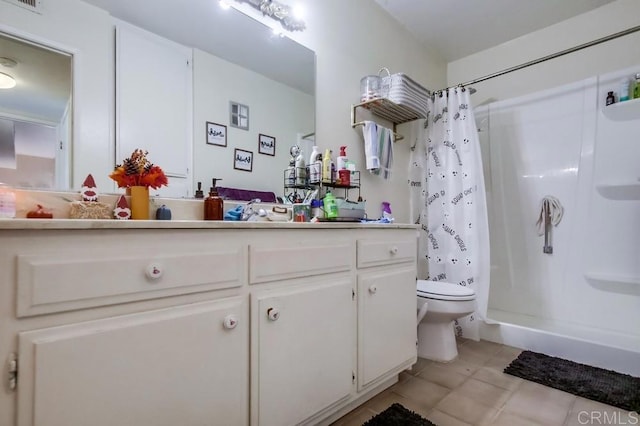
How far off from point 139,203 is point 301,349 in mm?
757

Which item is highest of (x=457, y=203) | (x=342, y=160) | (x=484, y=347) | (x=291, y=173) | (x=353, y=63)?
(x=353, y=63)

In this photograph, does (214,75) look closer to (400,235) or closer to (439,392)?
(400,235)

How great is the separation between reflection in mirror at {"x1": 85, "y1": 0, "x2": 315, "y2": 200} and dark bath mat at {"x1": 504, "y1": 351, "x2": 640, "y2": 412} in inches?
66.9

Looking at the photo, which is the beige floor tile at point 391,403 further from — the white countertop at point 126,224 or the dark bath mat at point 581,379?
the white countertop at point 126,224

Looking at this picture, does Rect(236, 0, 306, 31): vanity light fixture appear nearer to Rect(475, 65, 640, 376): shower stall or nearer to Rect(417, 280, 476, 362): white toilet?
Rect(417, 280, 476, 362): white toilet

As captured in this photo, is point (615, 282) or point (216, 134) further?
point (615, 282)

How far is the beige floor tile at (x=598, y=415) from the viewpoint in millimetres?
1305

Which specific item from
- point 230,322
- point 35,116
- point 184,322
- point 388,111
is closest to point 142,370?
point 184,322

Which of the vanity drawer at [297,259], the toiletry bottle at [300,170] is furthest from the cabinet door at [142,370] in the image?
the toiletry bottle at [300,170]

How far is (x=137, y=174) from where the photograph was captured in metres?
1.12

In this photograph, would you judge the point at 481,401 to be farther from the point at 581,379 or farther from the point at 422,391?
the point at 581,379

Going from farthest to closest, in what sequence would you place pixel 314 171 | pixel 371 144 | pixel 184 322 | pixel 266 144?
pixel 371 144 < pixel 314 171 < pixel 266 144 < pixel 184 322

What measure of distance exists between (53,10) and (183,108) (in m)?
0.48

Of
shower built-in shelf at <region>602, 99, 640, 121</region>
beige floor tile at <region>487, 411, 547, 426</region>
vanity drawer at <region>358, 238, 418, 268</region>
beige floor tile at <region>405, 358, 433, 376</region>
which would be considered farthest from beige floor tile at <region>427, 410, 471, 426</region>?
shower built-in shelf at <region>602, 99, 640, 121</region>
